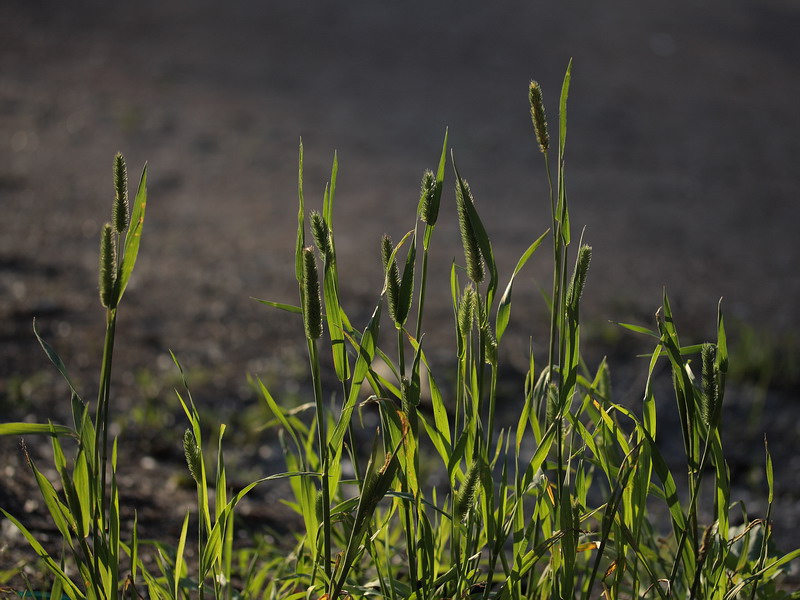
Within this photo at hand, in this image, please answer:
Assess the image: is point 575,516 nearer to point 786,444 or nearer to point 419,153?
point 786,444

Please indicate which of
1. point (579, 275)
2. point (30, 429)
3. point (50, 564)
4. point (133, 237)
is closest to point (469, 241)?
point (579, 275)

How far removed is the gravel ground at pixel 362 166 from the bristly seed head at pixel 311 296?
37.5 inches

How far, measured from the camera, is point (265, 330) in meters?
4.00

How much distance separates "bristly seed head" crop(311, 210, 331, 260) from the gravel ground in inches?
35.0

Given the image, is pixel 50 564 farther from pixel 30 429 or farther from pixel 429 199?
pixel 429 199

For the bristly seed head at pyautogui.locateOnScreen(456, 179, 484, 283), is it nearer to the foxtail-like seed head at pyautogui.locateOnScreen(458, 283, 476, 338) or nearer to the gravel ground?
the foxtail-like seed head at pyautogui.locateOnScreen(458, 283, 476, 338)

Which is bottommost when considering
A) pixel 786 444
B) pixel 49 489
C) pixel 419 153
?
pixel 786 444

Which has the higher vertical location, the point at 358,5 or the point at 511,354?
the point at 358,5

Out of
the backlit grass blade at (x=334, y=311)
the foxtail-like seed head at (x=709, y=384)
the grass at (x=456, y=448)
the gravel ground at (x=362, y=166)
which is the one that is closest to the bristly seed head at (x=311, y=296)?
the grass at (x=456, y=448)

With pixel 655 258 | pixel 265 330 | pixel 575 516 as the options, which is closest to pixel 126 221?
pixel 575 516

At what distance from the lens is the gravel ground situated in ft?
12.1

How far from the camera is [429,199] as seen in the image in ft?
3.28

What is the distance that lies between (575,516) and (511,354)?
2640 mm

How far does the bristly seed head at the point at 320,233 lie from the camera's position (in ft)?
3.10
